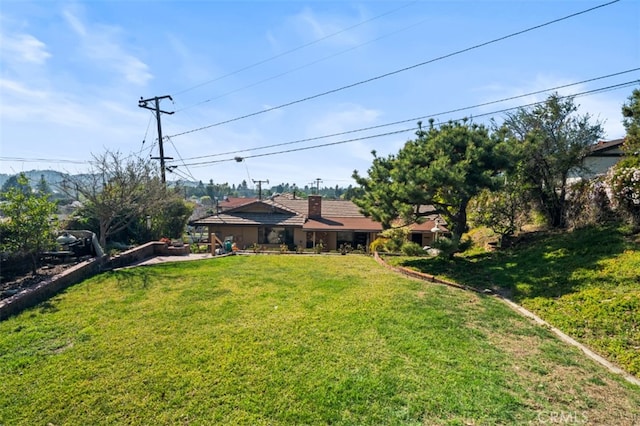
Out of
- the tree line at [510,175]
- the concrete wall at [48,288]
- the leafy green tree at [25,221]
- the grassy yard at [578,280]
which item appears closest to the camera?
the grassy yard at [578,280]

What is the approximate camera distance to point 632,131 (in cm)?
956

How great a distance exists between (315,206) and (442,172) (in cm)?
1610

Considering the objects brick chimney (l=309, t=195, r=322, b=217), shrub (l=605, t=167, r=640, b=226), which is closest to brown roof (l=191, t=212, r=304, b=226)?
brick chimney (l=309, t=195, r=322, b=217)

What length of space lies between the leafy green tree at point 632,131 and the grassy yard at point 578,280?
2009 millimetres

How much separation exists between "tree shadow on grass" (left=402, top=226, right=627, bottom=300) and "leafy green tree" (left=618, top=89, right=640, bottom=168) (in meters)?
1.98

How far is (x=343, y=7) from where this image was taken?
9.35 metres

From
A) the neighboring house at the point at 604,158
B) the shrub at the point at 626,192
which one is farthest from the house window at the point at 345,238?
the shrub at the point at 626,192

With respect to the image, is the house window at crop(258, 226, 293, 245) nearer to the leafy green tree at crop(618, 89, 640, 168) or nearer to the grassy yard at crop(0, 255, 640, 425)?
the grassy yard at crop(0, 255, 640, 425)

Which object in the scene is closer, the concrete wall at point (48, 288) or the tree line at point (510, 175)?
the concrete wall at point (48, 288)

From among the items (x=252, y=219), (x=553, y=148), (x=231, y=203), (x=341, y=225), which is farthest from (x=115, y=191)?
(x=231, y=203)

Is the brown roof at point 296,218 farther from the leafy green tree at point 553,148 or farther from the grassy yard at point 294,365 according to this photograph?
the grassy yard at point 294,365

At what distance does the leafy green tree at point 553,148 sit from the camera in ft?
36.9

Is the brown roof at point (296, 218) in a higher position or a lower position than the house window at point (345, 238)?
higher

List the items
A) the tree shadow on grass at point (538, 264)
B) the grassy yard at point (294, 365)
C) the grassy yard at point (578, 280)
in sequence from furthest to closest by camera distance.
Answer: the tree shadow on grass at point (538, 264) → the grassy yard at point (578, 280) → the grassy yard at point (294, 365)
